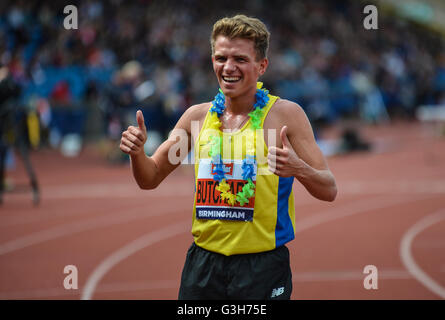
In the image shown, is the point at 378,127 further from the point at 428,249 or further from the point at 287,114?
the point at 287,114

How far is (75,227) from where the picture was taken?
8133mm

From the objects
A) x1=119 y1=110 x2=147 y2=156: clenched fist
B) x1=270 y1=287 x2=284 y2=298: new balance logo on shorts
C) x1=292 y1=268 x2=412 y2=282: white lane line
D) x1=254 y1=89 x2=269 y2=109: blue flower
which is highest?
x1=254 y1=89 x2=269 y2=109: blue flower

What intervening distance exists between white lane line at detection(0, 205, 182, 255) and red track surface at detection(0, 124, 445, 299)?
0.04 ft

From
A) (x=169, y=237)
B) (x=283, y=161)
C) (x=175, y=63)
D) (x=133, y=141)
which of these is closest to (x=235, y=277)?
(x=283, y=161)

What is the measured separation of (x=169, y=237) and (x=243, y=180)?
5035 mm

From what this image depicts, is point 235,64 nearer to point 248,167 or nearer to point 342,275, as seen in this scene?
point 248,167

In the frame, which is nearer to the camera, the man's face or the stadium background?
the man's face

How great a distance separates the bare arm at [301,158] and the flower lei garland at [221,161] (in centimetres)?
11

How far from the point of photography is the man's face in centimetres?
261

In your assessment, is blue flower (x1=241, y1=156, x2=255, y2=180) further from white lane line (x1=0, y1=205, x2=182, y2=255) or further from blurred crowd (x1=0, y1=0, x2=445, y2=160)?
blurred crowd (x1=0, y1=0, x2=445, y2=160)

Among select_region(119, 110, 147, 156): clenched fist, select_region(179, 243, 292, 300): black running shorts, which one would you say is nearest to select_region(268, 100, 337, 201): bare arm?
select_region(179, 243, 292, 300): black running shorts

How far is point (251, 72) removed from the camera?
2.64 metres

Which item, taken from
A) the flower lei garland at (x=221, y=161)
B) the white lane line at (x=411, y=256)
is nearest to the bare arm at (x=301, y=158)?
the flower lei garland at (x=221, y=161)
